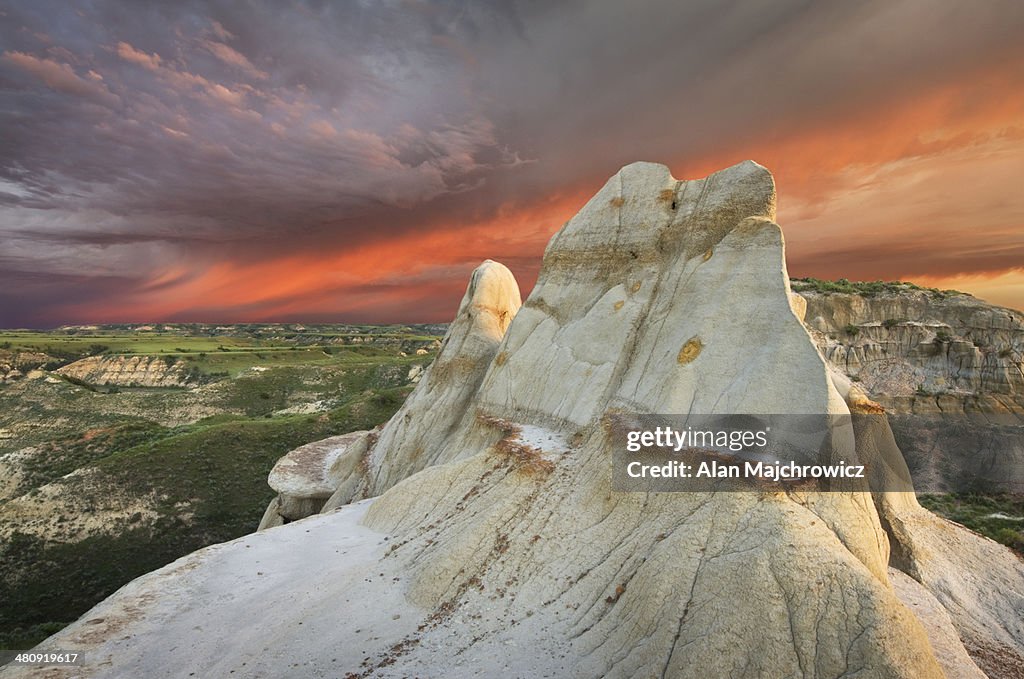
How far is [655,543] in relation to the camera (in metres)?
12.8

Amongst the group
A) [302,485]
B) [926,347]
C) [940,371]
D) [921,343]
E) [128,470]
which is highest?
[921,343]

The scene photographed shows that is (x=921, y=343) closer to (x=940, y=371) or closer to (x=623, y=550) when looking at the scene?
(x=940, y=371)

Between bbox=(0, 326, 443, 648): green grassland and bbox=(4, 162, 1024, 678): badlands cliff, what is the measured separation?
665 inches

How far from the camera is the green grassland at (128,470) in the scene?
3106 cm

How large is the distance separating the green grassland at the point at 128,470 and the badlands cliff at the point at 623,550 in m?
16.9

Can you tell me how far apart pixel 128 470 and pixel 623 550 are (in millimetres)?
45698

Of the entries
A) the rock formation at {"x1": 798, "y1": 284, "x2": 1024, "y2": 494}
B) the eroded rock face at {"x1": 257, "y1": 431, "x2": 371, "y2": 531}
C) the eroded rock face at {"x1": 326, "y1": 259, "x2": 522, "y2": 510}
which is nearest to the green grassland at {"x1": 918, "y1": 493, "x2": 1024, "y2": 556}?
the rock formation at {"x1": 798, "y1": 284, "x2": 1024, "y2": 494}

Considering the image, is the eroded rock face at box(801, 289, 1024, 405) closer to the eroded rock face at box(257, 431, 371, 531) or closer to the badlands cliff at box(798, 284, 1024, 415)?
the badlands cliff at box(798, 284, 1024, 415)

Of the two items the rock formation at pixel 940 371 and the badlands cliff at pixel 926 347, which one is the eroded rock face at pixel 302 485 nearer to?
the rock formation at pixel 940 371

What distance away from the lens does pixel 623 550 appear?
43.9 feet

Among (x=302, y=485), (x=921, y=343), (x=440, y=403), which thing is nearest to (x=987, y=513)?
(x=921, y=343)

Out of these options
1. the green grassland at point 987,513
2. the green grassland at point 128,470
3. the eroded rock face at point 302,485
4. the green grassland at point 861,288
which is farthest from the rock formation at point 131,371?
the green grassland at point 987,513

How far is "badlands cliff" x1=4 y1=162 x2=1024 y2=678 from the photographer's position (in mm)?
10398

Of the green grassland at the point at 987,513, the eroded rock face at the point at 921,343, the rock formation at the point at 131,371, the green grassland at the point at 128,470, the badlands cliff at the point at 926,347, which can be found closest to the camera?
the green grassland at the point at 987,513
